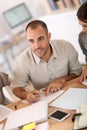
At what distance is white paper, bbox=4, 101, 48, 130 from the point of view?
4.98ft

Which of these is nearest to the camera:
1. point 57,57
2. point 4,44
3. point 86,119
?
point 86,119

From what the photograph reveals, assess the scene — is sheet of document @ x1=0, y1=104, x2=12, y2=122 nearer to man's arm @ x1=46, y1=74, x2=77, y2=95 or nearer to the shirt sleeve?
man's arm @ x1=46, y1=74, x2=77, y2=95

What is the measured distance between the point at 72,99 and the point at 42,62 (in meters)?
0.54

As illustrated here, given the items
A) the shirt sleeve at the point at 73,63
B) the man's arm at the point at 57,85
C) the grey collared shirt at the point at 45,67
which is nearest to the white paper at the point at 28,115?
the man's arm at the point at 57,85

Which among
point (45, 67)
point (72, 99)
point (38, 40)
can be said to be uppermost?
point (38, 40)

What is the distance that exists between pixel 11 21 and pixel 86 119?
3.65m

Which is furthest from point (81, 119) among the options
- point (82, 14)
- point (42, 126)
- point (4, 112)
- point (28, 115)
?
point (82, 14)

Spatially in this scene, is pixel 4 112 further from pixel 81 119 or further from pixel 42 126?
pixel 81 119

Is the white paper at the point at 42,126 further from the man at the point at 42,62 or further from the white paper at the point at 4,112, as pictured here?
the man at the point at 42,62

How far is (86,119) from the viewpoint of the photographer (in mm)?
1314

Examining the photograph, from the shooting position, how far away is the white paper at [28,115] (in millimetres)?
1517

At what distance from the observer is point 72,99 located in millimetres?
1657

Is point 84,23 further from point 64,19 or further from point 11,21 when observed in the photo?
point 11,21

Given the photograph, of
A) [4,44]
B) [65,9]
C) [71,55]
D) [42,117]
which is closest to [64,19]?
[65,9]
